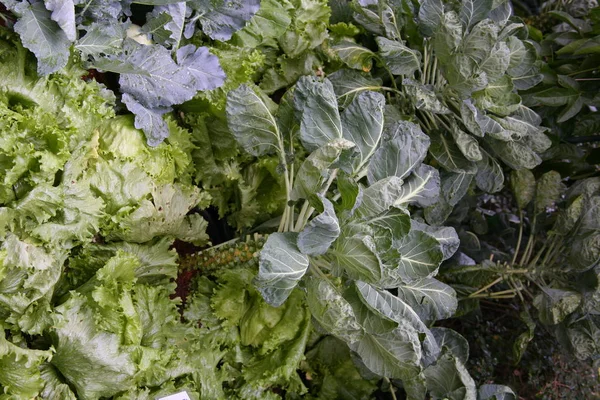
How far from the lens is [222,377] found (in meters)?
1.42

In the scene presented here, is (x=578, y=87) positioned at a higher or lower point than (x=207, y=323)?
higher

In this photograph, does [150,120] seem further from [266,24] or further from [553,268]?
[553,268]

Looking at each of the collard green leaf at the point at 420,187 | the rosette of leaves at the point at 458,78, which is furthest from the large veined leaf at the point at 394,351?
the rosette of leaves at the point at 458,78

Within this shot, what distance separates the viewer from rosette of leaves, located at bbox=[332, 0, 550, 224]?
1473 mm

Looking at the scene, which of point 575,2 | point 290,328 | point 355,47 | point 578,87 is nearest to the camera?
point 290,328

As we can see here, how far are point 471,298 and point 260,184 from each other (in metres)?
0.86

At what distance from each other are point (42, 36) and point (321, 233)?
657mm

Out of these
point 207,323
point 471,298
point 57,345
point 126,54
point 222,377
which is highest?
point 126,54

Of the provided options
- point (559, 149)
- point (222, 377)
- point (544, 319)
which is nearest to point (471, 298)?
point (544, 319)

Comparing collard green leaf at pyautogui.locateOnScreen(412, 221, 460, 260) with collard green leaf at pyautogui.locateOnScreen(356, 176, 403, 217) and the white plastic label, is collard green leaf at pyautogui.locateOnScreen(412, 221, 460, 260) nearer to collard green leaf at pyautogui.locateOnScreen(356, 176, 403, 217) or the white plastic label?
collard green leaf at pyautogui.locateOnScreen(356, 176, 403, 217)

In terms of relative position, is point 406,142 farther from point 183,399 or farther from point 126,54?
point 183,399

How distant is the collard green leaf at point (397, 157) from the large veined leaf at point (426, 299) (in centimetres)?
A: 30

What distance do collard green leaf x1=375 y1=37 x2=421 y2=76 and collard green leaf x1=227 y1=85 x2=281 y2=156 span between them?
40cm

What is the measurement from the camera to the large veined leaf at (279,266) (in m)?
1.08
